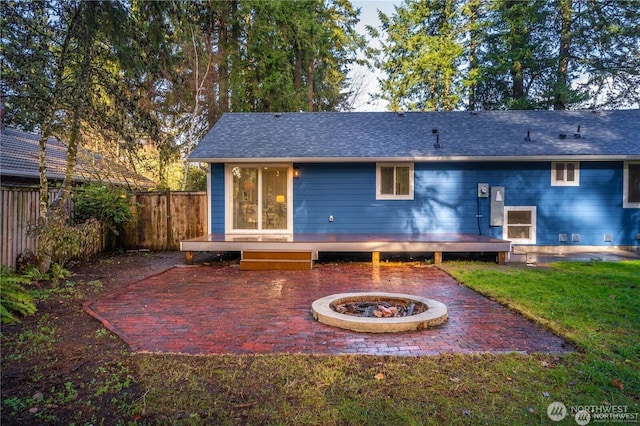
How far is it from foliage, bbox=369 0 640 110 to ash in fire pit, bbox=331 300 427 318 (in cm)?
1618

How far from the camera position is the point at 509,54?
58.7 ft

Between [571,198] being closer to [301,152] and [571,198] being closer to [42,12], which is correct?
[301,152]

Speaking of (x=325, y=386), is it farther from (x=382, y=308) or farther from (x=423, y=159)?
(x=423, y=159)

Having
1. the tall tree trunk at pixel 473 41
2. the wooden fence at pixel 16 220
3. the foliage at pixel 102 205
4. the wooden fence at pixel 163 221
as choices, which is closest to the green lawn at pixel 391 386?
the wooden fence at pixel 16 220

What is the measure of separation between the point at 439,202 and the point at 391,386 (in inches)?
306

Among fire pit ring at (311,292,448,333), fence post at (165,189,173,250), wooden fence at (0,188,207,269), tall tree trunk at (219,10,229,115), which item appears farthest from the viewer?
tall tree trunk at (219,10,229,115)

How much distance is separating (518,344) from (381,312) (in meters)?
1.45

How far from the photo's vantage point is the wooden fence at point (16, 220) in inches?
257

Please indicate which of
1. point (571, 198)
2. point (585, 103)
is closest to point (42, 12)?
point (571, 198)

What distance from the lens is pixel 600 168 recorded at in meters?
9.77

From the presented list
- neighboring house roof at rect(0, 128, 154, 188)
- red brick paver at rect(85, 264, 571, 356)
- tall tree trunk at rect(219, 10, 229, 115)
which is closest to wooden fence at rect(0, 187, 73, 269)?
red brick paver at rect(85, 264, 571, 356)

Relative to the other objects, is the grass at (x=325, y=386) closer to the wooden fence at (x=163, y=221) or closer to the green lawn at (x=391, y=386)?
the green lawn at (x=391, y=386)

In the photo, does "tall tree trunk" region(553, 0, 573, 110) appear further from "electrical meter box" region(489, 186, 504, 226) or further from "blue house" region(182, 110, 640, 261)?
"electrical meter box" region(489, 186, 504, 226)

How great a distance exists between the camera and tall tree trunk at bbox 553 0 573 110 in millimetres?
17266
